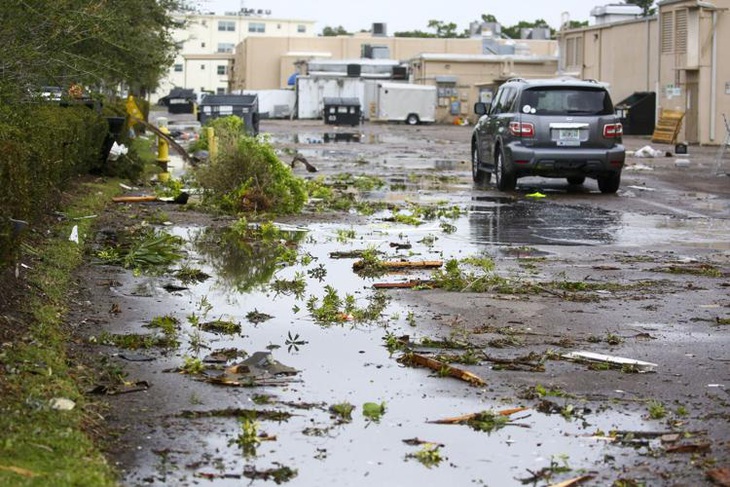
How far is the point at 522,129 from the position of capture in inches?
854

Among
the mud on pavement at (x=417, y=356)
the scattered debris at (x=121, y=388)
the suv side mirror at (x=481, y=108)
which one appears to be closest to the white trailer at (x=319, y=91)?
the suv side mirror at (x=481, y=108)

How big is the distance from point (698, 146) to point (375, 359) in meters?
40.1

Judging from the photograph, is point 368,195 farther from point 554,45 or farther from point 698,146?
point 554,45

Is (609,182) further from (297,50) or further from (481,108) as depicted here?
(297,50)

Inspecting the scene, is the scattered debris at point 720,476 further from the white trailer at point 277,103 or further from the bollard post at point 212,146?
the white trailer at point 277,103

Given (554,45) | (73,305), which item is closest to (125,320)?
(73,305)

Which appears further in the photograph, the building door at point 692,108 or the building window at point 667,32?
the building window at point 667,32

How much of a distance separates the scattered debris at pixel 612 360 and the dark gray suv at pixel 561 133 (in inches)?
522

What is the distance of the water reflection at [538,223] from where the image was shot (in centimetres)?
1530

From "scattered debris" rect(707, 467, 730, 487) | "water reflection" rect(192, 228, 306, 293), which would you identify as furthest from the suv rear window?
"scattered debris" rect(707, 467, 730, 487)

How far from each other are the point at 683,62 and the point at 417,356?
42546 mm

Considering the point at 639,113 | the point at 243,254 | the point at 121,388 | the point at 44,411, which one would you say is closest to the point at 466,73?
the point at 639,113

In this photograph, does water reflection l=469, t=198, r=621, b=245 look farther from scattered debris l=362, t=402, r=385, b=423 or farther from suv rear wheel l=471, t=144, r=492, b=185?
scattered debris l=362, t=402, r=385, b=423

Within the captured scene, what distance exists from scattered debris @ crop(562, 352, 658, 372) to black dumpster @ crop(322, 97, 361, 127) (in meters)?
65.2
